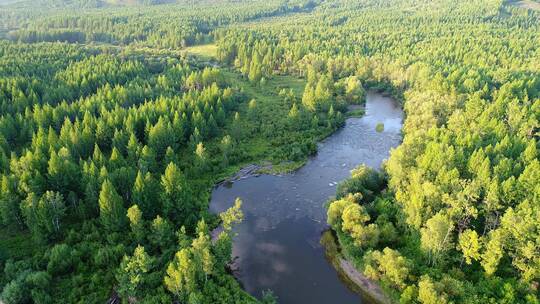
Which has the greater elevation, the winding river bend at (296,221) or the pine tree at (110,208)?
the pine tree at (110,208)

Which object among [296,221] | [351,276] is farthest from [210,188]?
[351,276]

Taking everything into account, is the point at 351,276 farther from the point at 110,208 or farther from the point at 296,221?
the point at 110,208

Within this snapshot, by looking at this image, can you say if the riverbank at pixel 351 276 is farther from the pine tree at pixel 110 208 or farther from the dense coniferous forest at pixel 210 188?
the pine tree at pixel 110 208

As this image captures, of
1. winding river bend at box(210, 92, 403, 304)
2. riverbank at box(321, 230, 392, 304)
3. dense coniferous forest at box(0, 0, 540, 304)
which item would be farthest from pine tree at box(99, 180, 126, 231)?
riverbank at box(321, 230, 392, 304)

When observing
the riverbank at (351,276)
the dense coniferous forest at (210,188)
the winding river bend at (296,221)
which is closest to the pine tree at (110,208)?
the dense coniferous forest at (210,188)

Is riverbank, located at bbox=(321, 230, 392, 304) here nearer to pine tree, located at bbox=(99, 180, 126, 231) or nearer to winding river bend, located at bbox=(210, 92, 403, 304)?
winding river bend, located at bbox=(210, 92, 403, 304)

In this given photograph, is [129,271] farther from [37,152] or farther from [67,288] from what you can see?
[37,152]
